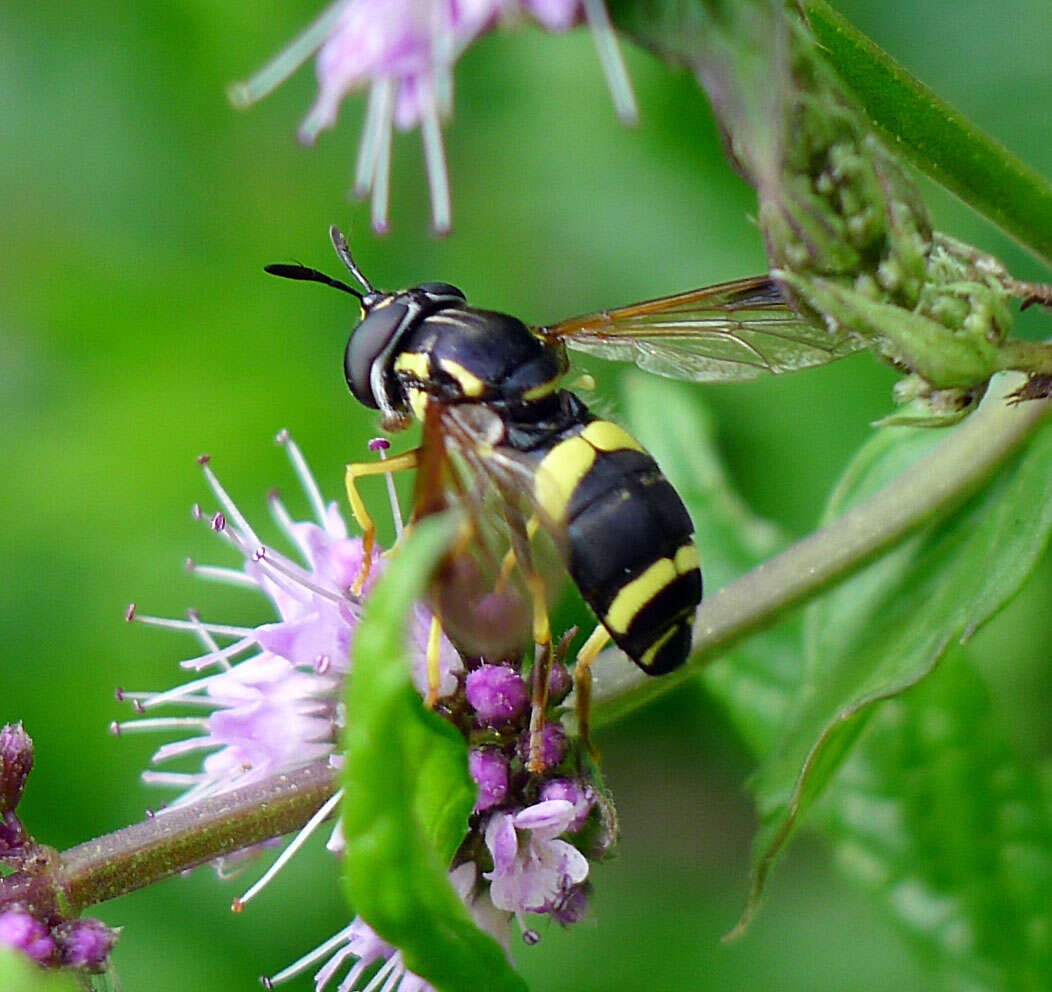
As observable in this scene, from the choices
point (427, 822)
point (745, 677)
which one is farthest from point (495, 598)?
point (745, 677)

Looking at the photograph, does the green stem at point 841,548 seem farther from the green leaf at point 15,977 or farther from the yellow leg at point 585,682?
the green leaf at point 15,977

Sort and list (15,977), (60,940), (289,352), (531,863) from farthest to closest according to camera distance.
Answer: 1. (289,352)
2. (531,863)
3. (60,940)
4. (15,977)

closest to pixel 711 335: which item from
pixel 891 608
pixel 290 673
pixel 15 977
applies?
Answer: pixel 891 608

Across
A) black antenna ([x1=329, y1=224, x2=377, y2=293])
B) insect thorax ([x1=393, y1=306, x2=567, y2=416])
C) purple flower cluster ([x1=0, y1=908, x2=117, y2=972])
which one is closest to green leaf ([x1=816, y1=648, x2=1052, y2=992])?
insect thorax ([x1=393, y1=306, x2=567, y2=416])

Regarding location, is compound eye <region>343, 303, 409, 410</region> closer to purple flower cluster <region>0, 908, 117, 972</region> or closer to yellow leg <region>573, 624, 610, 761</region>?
yellow leg <region>573, 624, 610, 761</region>

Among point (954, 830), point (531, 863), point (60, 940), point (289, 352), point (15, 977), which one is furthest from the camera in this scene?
point (289, 352)

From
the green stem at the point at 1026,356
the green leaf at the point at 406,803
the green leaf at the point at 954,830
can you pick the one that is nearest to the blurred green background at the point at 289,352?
the green leaf at the point at 954,830

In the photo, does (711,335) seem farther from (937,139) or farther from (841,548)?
(937,139)

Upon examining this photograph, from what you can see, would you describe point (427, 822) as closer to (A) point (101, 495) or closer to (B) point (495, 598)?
(B) point (495, 598)
